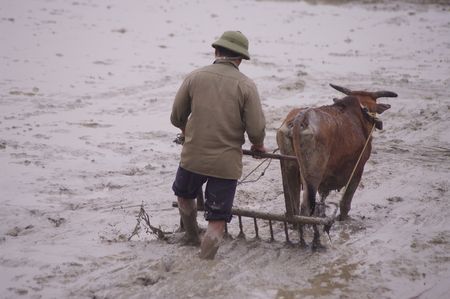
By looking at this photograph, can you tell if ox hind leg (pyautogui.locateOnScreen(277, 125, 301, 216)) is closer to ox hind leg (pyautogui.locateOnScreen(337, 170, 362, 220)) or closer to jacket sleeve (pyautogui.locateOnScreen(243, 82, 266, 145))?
ox hind leg (pyautogui.locateOnScreen(337, 170, 362, 220))

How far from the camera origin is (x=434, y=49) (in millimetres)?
16797

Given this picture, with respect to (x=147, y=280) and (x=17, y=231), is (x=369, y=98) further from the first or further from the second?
(x=17, y=231)

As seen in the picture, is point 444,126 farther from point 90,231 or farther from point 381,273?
point 90,231

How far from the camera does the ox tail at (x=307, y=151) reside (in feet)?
17.1

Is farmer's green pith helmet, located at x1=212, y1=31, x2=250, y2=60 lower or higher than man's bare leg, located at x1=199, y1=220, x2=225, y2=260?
higher

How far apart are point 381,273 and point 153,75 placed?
29.8ft

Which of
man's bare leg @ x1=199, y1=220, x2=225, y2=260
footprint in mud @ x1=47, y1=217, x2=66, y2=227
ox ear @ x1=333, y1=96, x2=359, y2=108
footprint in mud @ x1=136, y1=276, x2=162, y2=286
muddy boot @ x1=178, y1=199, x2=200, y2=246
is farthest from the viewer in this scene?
ox ear @ x1=333, y1=96, x2=359, y2=108

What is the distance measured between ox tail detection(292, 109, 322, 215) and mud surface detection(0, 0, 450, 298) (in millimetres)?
631

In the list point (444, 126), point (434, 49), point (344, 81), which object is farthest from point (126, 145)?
point (434, 49)

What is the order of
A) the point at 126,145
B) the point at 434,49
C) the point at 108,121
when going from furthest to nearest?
the point at 434,49 < the point at 108,121 < the point at 126,145

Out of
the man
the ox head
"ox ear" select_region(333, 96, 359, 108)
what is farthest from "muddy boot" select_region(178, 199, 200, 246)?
the ox head

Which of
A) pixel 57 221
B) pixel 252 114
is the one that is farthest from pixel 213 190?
pixel 57 221

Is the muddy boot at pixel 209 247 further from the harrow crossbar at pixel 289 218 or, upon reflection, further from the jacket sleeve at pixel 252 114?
the jacket sleeve at pixel 252 114

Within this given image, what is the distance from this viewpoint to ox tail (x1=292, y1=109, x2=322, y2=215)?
5.22m
